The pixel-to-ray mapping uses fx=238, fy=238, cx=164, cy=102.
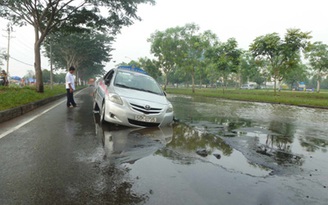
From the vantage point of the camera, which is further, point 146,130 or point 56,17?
point 56,17

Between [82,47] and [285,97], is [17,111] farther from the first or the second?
[82,47]

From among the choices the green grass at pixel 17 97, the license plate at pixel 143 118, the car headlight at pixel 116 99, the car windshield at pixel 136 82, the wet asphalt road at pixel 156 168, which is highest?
the car windshield at pixel 136 82

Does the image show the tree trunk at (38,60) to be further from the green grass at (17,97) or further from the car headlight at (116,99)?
the car headlight at (116,99)

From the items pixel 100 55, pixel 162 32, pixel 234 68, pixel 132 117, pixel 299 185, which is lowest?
pixel 299 185

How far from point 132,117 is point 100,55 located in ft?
120

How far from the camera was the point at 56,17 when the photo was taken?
19.5m

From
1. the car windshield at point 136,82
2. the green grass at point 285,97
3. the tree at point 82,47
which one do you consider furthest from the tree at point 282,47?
the tree at point 82,47

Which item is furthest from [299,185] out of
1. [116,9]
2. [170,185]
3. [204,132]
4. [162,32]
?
[162,32]

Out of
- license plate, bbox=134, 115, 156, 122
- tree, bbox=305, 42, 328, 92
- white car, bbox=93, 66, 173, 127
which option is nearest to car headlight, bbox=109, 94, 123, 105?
white car, bbox=93, 66, 173, 127

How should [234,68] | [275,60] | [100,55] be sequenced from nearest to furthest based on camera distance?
[275,60], [234,68], [100,55]

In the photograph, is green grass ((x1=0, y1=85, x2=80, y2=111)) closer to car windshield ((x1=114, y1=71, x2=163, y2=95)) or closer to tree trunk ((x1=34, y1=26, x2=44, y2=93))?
tree trunk ((x1=34, y1=26, x2=44, y2=93))

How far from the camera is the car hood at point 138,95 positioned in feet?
20.7

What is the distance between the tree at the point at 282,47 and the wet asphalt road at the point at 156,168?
785 inches

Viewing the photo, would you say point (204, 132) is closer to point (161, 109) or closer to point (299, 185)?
point (161, 109)
